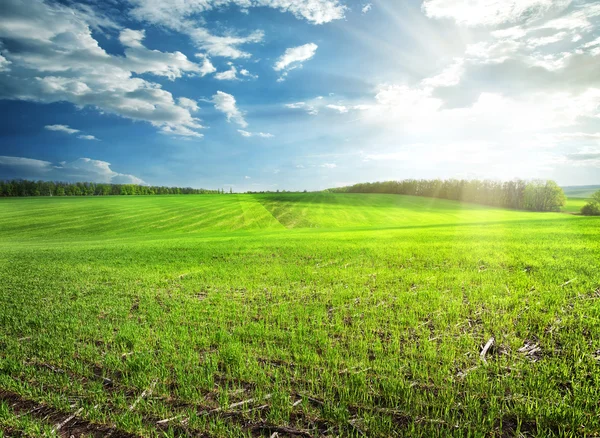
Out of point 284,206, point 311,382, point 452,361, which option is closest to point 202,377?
point 311,382

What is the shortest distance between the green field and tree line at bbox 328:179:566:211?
91494mm

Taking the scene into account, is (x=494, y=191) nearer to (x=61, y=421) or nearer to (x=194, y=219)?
(x=194, y=219)

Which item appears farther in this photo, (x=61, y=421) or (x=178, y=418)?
(x=61, y=421)

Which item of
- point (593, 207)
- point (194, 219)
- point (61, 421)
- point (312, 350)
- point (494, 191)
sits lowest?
point (194, 219)

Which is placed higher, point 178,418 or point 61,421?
point 178,418

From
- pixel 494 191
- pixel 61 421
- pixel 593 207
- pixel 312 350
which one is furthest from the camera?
pixel 494 191

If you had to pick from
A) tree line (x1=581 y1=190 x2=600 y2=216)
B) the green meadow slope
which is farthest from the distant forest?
tree line (x1=581 y1=190 x2=600 y2=216)

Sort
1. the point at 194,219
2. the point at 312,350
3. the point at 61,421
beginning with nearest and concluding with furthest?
the point at 61,421
the point at 312,350
the point at 194,219

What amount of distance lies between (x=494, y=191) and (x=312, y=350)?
11229 cm

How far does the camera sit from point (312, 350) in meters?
6.94

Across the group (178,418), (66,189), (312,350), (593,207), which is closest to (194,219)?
(312,350)

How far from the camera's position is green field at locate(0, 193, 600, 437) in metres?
4.92

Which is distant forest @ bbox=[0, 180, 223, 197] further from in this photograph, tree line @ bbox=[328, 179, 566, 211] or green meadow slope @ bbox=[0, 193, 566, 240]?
tree line @ bbox=[328, 179, 566, 211]

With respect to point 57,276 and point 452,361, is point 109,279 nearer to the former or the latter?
point 57,276
